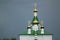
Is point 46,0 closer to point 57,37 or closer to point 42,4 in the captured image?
point 42,4

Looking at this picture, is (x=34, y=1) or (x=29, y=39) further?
(x=34, y=1)

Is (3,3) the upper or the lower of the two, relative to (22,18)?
upper

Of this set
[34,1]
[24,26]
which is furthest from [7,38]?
[34,1]

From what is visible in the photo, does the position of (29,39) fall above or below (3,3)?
below

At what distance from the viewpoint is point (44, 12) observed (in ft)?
10.5

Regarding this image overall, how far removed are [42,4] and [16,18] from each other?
585mm

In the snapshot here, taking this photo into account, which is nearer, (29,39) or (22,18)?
(29,39)

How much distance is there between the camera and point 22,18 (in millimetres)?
3225

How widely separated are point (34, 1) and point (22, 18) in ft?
1.35

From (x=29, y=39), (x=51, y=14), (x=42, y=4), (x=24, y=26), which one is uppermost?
(x=42, y=4)

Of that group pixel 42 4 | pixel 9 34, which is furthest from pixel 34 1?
pixel 9 34

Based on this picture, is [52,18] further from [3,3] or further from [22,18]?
[3,3]

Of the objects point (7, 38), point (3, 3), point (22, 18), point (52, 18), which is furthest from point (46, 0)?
point (7, 38)

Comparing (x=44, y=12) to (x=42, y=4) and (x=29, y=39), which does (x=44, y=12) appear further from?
(x=29, y=39)
